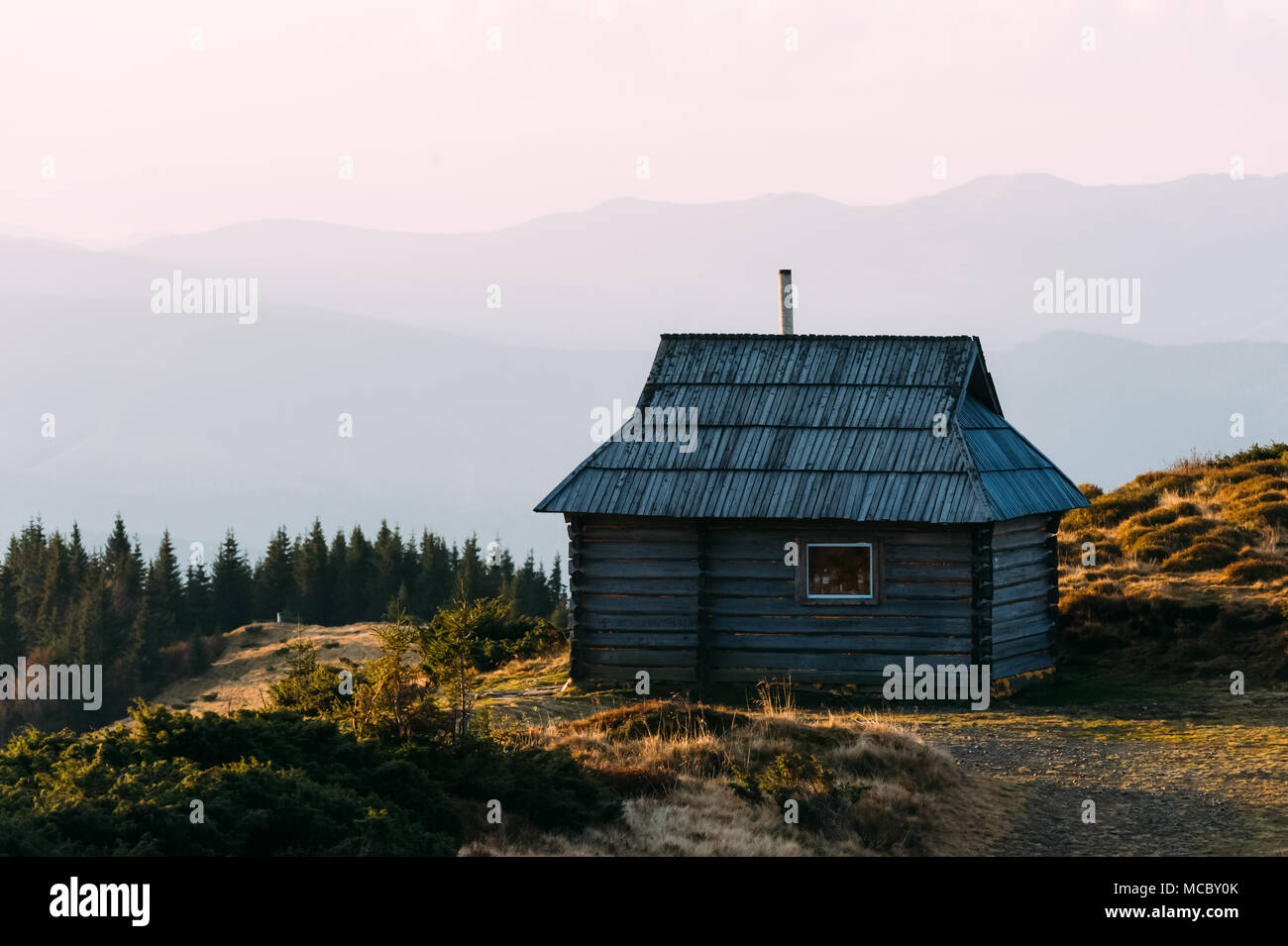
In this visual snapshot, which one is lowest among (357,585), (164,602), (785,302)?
(164,602)

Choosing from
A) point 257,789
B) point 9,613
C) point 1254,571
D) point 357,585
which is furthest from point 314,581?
point 257,789

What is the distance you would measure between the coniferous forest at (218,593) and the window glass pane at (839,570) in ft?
149

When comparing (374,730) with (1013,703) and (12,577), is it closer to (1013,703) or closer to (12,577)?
(1013,703)

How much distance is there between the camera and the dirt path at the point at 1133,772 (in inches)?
486

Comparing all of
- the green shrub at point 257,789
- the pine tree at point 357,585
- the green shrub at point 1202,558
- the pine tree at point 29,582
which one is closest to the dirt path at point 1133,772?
the green shrub at point 257,789

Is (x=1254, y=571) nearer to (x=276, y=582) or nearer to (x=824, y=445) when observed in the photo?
(x=824, y=445)

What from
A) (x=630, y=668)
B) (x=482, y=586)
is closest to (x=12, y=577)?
(x=482, y=586)

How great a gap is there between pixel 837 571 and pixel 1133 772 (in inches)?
279

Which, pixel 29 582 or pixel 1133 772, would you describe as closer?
pixel 1133 772

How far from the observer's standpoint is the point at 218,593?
236 feet

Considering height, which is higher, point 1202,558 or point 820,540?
point 820,540

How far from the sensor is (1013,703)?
2028cm

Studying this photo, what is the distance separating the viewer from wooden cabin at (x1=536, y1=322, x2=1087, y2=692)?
20625 millimetres
